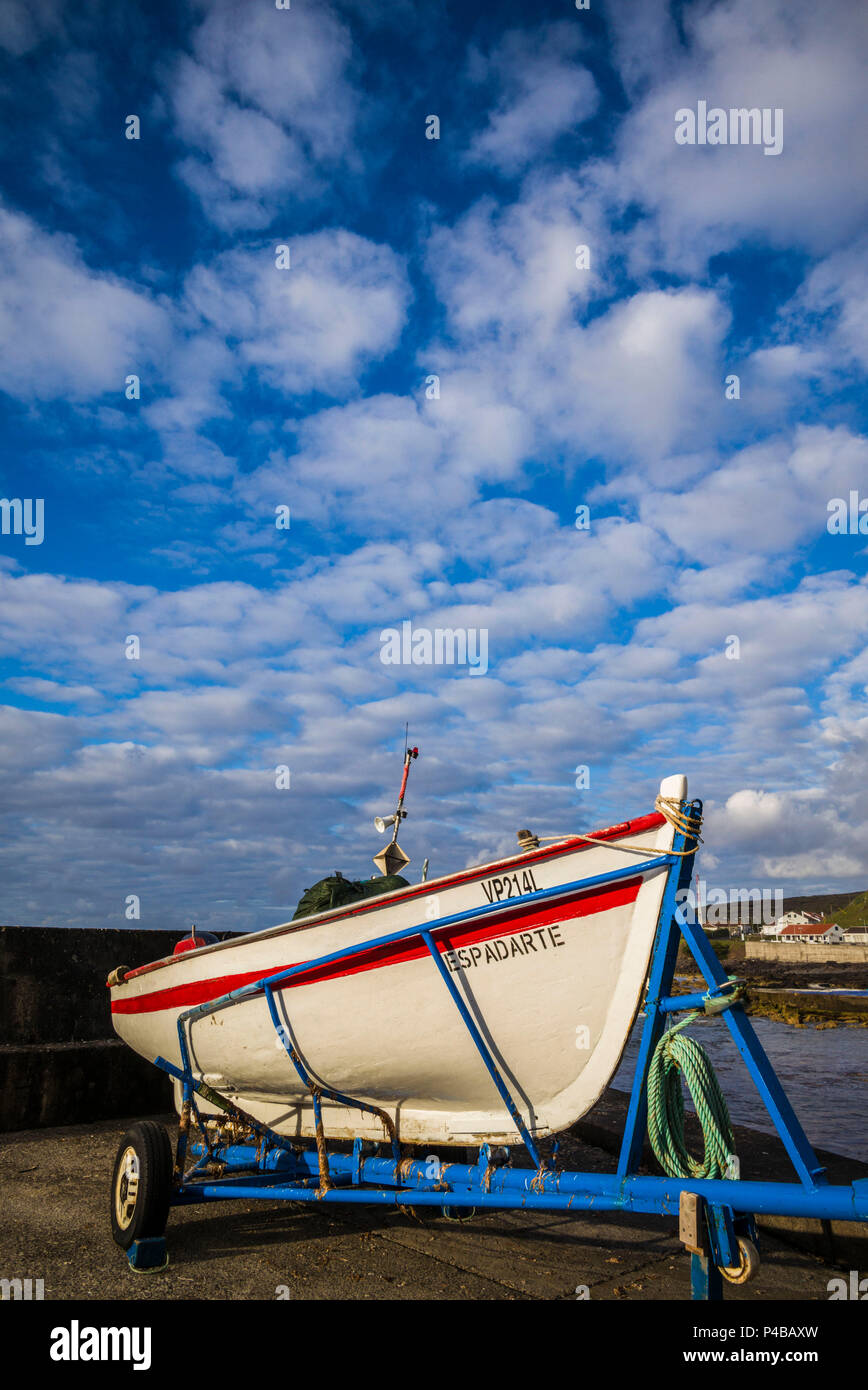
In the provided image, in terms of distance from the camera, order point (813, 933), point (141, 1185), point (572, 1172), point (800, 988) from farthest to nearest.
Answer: point (813, 933)
point (800, 988)
point (141, 1185)
point (572, 1172)

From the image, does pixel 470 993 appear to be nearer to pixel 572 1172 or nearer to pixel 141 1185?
pixel 572 1172

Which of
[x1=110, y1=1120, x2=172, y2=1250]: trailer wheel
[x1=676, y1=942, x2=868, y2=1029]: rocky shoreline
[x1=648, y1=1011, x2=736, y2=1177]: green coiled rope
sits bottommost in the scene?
[x1=676, y1=942, x2=868, y2=1029]: rocky shoreline

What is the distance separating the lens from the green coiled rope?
12.1ft

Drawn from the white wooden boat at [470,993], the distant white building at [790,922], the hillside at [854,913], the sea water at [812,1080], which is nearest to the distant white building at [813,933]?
the distant white building at [790,922]

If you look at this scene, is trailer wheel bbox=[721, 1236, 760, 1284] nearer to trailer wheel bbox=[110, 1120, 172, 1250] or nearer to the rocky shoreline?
the rocky shoreline

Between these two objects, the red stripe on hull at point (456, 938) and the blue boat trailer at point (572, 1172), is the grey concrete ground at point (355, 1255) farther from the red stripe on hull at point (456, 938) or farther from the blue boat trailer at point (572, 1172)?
the red stripe on hull at point (456, 938)

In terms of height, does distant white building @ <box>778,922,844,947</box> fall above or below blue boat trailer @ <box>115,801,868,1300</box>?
below

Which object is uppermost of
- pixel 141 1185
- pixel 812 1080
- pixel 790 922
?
pixel 141 1185

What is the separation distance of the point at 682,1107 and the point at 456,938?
1.35m

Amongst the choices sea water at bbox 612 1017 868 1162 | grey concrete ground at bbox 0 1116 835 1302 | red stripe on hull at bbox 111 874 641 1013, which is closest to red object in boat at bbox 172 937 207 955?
red stripe on hull at bbox 111 874 641 1013

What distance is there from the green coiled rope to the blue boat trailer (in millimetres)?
62

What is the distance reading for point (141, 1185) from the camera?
15.9 ft

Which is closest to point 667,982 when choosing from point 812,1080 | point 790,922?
point 812,1080
